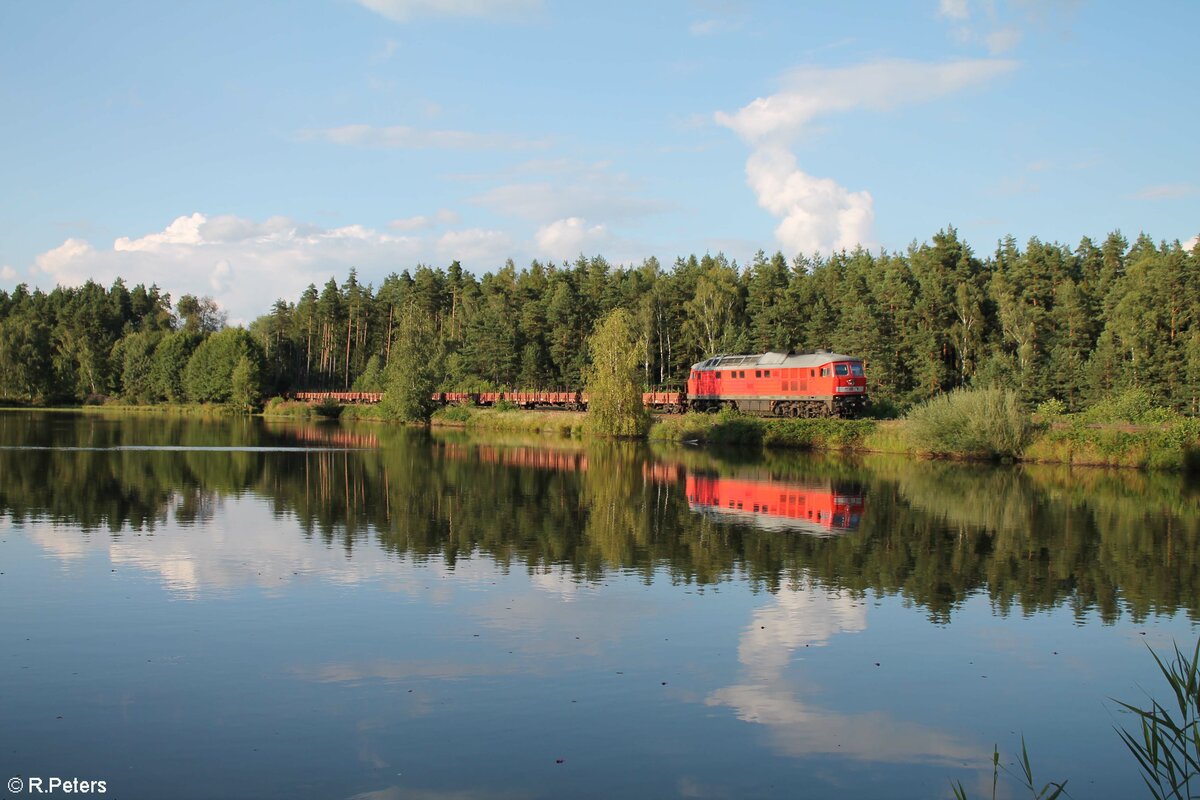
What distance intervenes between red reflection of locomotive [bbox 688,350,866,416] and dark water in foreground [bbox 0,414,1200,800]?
2656cm

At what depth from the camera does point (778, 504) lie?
3105 centimetres

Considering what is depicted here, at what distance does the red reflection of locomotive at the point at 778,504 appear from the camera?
87.8 ft

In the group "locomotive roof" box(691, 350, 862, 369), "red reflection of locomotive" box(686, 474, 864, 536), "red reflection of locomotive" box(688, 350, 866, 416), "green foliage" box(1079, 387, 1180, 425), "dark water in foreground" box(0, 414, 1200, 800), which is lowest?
"dark water in foreground" box(0, 414, 1200, 800)

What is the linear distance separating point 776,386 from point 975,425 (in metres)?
16.2

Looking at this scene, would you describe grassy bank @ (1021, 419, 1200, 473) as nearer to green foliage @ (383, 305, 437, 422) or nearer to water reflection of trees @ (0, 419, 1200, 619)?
water reflection of trees @ (0, 419, 1200, 619)

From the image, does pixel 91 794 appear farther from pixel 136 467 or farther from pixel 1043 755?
pixel 136 467

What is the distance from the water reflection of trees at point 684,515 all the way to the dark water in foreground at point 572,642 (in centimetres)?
17

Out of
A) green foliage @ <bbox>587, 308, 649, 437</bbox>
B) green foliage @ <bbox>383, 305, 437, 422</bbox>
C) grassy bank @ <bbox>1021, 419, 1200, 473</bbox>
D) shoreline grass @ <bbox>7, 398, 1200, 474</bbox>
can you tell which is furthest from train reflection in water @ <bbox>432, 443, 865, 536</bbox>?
green foliage @ <bbox>383, 305, 437, 422</bbox>

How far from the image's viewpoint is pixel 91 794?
896 cm

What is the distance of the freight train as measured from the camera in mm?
57094

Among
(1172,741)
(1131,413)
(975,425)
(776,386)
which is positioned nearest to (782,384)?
(776,386)

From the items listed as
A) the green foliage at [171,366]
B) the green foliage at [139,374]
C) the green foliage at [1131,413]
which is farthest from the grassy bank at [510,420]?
the green foliage at [139,374]

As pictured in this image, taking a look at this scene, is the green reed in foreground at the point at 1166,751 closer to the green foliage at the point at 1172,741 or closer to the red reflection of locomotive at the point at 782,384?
the green foliage at the point at 1172,741

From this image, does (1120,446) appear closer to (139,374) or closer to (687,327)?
(687,327)
